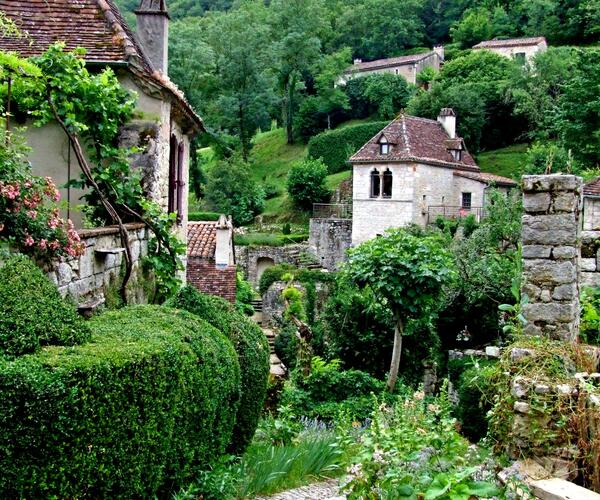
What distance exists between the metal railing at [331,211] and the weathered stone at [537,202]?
113ft

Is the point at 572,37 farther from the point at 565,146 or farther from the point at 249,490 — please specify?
the point at 249,490

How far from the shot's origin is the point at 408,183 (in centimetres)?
3666

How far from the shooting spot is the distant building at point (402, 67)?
67875mm

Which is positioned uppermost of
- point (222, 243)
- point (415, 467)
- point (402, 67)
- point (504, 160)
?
point (402, 67)

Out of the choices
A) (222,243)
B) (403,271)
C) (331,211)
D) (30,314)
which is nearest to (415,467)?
(30,314)

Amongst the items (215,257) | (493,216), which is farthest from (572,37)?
(215,257)

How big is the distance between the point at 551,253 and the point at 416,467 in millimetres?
3521

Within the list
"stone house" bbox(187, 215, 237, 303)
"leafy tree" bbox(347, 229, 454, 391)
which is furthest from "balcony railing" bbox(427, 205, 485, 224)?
"leafy tree" bbox(347, 229, 454, 391)

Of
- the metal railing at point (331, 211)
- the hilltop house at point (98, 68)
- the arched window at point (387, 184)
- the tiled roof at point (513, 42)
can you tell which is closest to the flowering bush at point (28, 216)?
the hilltop house at point (98, 68)

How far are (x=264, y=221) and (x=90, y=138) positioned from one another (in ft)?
122

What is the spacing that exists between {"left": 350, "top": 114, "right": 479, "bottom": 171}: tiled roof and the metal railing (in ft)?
16.7

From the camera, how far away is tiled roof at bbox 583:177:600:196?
21.6 metres

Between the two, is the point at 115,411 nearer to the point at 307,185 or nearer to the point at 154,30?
the point at 154,30

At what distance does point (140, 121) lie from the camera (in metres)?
9.43
